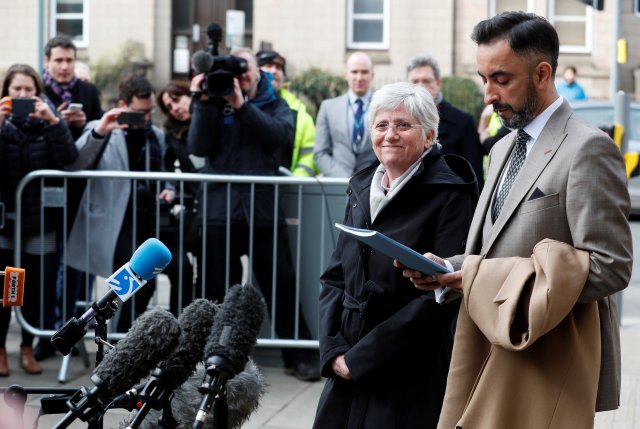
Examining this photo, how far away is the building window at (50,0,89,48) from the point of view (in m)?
26.3

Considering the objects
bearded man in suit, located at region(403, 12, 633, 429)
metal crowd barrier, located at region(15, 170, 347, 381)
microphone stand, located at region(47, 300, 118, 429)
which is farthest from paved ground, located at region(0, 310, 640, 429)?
bearded man in suit, located at region(403, 12, 633, 429)

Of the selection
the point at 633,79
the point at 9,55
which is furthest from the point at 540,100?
the point at 9,55

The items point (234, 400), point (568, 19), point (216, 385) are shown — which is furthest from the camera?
point (568, 19)

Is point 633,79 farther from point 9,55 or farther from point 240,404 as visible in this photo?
point 240,404

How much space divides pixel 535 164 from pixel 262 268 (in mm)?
4319

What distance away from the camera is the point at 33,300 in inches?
303

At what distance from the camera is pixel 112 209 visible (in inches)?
297

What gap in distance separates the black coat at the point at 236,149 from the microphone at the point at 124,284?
375 centimetres

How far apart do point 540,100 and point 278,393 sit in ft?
13.6

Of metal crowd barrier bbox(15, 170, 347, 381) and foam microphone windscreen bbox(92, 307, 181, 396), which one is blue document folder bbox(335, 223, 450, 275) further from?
metal crowd barrier bbox(15, 170, 347, 381)

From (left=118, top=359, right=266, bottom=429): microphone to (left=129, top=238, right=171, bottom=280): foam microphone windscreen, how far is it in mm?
547

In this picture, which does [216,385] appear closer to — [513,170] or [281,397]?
[513,170]

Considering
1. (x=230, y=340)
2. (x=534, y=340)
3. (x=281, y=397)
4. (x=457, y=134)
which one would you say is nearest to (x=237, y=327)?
(x=230, y=340)

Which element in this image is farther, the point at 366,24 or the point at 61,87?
the point at 366,24
